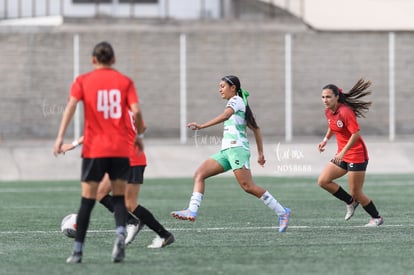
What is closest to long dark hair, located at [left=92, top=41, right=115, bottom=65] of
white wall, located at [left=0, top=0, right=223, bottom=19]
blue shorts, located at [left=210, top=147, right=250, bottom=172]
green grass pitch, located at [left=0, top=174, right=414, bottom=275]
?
green grass pitch, located at [left=0, top=174, right=414, bottom=275]

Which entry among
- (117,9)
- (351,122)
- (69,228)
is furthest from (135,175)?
(117,9)

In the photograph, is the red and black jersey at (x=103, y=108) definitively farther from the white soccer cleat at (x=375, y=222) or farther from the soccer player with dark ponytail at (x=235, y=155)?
the white soccer cleat at (x=375, y=222)

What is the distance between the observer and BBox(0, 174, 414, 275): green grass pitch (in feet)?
34.1

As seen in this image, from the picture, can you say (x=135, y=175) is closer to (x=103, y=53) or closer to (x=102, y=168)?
(x=102, y=168)

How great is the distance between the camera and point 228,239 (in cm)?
1296

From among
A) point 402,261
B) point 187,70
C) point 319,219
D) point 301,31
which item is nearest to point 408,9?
point 301,31

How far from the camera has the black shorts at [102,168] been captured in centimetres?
1058

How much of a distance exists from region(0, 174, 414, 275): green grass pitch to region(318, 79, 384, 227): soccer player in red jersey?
1.37 feet

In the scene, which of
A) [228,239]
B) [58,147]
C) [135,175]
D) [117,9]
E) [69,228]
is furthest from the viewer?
[117,9]

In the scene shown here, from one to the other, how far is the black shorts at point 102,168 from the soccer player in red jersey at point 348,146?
446 cm

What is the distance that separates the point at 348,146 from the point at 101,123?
15.4 ft

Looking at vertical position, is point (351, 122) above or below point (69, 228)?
above

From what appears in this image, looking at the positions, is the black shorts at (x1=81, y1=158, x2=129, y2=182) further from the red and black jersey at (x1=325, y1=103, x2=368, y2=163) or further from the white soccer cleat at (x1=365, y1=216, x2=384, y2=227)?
the white soccer cleat at (x1=365, y1=216, x2=384, y2=227)

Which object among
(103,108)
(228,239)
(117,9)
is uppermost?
(117,9)
